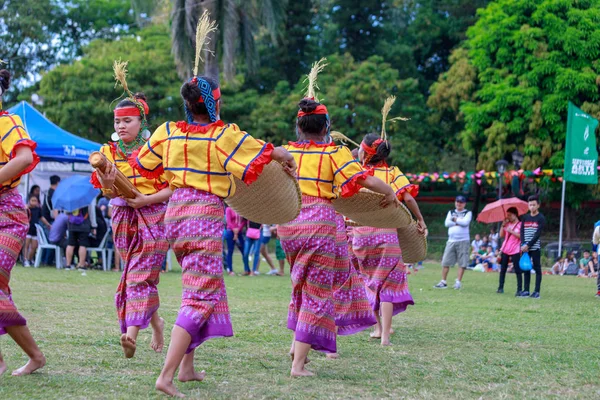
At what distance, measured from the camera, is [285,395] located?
4.84 m

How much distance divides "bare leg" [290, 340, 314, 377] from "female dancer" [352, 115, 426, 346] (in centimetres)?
203

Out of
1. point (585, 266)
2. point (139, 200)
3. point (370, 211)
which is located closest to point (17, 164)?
point (139, 200)

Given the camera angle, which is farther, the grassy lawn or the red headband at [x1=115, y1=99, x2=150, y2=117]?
the red headband at [x1=115, y1=99, x2=150, y2=117]

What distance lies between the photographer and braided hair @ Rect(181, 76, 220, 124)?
4961mm

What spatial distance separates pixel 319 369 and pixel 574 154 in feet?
63.5

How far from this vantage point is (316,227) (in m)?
5.70

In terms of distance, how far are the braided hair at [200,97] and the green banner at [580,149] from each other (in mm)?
19753

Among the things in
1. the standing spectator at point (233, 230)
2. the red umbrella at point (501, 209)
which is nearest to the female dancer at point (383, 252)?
the red umbrella at point (501, 209)

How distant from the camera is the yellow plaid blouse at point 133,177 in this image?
6.05 metres

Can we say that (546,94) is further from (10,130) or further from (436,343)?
(10,130)

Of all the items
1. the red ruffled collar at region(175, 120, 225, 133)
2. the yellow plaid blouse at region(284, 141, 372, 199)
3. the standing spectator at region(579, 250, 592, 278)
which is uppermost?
the red ruffled collar at region(175, 120, 225, 133)

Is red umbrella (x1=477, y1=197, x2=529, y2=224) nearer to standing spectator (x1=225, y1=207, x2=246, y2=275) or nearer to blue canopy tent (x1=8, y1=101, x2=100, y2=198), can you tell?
standing spectator (x1=225, y1=207, x2=246, y2=275)

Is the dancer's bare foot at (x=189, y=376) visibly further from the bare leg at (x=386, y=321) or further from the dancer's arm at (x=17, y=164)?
the bare leg at (x=386, y=321)

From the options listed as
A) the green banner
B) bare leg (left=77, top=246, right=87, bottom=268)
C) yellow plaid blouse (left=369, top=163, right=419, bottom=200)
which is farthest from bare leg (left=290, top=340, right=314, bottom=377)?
the green banner
